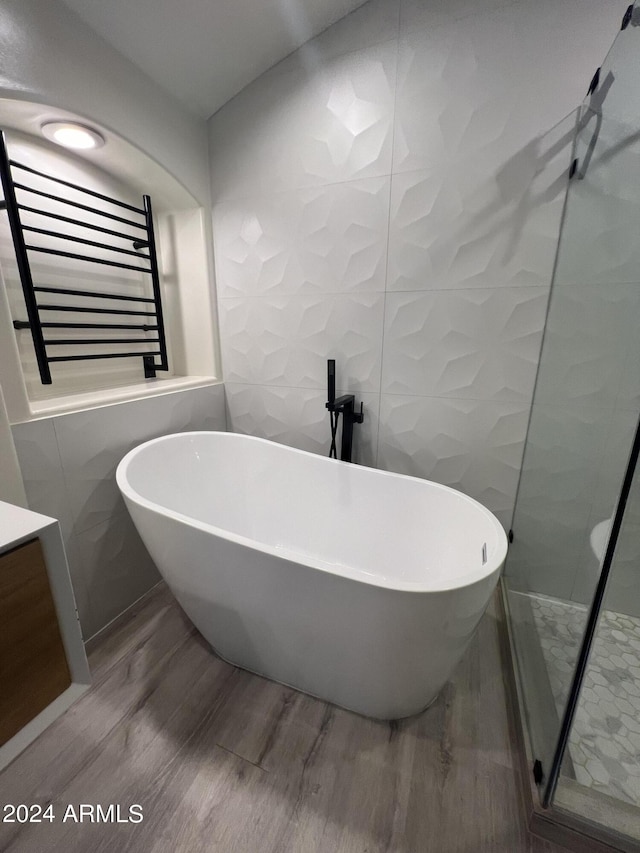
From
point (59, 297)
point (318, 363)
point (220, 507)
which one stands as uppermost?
point (59, 297)

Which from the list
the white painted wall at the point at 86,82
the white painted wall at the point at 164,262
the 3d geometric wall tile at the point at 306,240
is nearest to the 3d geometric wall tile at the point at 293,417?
the white painted wall at the point at 164,262

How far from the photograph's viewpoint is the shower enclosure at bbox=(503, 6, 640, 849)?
79 cm

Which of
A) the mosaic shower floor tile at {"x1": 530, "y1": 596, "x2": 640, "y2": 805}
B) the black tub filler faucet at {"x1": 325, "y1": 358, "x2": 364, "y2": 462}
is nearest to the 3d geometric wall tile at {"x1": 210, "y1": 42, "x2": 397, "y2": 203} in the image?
the black tub filler faucet at {"x1": 325, "y1": 358, "x2": 364, "y2": 462}

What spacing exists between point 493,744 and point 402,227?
6.05 ft

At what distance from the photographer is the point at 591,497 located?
0.93 meters

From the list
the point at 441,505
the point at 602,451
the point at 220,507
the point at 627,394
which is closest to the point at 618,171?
the point at 627,394

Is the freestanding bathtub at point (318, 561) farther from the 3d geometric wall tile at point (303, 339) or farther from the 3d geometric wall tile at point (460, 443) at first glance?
the 3d geometric wall tile at point (303, 339)

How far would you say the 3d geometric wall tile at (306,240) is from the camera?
148 cm

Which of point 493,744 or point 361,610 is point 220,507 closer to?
point 361,610

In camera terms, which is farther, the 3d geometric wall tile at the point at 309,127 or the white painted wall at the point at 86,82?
the 3d geometric wall tile at the point at 309,127

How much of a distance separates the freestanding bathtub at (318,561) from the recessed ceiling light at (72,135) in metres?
1.20

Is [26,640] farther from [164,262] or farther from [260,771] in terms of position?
[164,262]

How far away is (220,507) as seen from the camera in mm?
1635

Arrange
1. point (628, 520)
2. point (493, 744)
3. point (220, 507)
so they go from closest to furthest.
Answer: point (628, 520) → point (493, 744) → point (220, 507)
